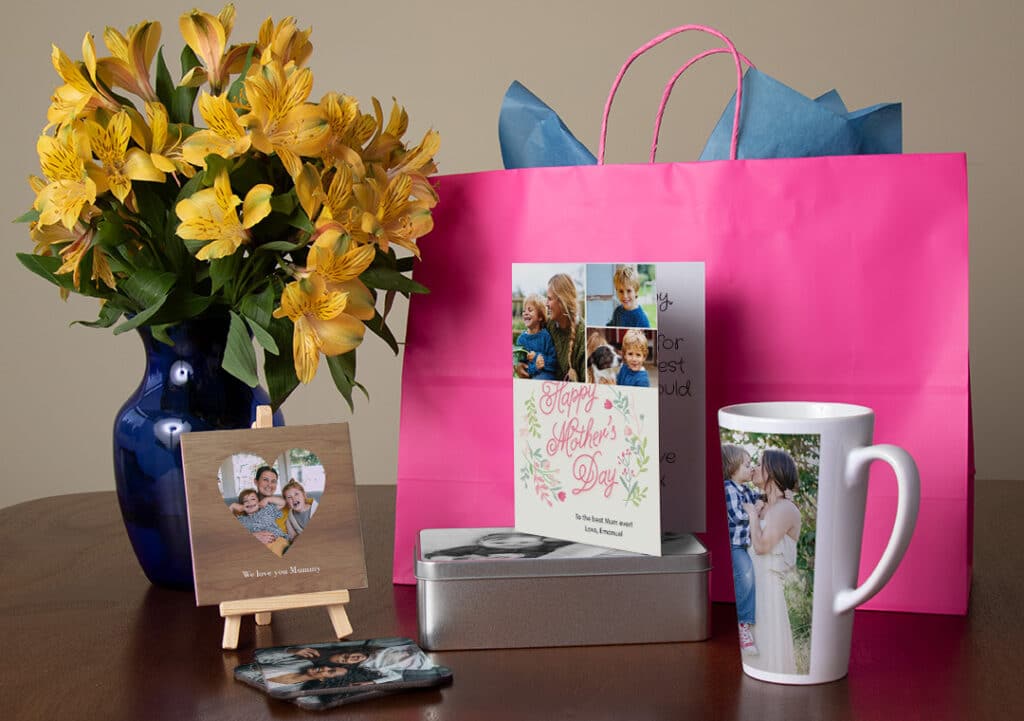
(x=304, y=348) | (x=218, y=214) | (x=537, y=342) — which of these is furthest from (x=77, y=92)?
(x=537, y=342)

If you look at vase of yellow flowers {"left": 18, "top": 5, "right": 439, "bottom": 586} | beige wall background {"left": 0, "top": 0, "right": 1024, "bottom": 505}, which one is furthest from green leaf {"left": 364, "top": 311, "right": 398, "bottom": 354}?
beige wall background {"left": 0, "top": 0, "right": 1024, "bottom": 505}

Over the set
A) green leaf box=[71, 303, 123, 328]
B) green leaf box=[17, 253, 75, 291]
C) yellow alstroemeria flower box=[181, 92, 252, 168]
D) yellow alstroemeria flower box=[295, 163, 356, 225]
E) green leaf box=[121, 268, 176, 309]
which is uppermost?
yellow alstroemeria flower box=[181, 92, 252, 168]

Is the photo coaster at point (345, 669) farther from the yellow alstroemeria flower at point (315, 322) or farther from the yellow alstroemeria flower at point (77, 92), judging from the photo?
the yellow alstroemeria flower at point (77, 92)

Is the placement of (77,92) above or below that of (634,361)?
above

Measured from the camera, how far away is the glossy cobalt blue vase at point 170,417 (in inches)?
32.7

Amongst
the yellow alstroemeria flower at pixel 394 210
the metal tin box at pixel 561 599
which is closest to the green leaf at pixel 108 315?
the yellow alstroemeria flower at pixel 394 210

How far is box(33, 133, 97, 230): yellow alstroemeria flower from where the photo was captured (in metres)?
0.76

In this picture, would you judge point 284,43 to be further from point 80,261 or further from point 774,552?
point 774,552

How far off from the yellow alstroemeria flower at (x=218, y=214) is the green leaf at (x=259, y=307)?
0.15 ft

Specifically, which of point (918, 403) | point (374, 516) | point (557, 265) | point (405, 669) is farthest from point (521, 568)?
point (374, 516)

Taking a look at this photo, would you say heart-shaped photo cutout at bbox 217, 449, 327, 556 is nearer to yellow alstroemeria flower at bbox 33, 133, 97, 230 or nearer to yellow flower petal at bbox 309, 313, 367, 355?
yellow flower petal at bbox 309, 313, 367, 355

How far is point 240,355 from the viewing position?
0.79 m

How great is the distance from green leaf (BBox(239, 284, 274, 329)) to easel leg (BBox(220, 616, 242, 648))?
0.21m

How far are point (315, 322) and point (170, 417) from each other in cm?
15
